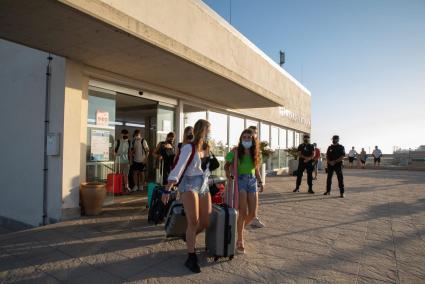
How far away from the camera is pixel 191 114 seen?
9.95 m

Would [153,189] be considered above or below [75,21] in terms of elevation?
below

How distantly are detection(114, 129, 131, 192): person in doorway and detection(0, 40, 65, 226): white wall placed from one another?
2013 mm

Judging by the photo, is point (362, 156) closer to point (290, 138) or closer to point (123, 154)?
point (290, 138)

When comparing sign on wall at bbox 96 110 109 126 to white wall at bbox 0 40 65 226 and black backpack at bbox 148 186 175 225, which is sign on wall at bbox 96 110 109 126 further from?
black backpack at bbox 148 186 175 225

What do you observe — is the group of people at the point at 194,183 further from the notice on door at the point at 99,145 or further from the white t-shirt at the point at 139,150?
the white t-shirt at the point at 139,150

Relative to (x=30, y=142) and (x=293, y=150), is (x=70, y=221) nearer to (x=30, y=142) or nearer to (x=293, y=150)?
(x=30, y=142)

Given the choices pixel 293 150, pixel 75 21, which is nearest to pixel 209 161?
pixel 75 21

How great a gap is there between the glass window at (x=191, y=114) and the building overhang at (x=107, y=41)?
76.9 inches

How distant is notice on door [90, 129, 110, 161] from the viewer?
21.2 feet

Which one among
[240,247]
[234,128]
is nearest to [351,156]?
[234,128]

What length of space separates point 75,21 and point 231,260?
3.81 meters

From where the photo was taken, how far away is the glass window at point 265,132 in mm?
14916

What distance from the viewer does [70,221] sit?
5.52 meters

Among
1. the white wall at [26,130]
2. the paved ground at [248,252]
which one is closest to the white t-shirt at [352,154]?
the paved ground at [248,252]
